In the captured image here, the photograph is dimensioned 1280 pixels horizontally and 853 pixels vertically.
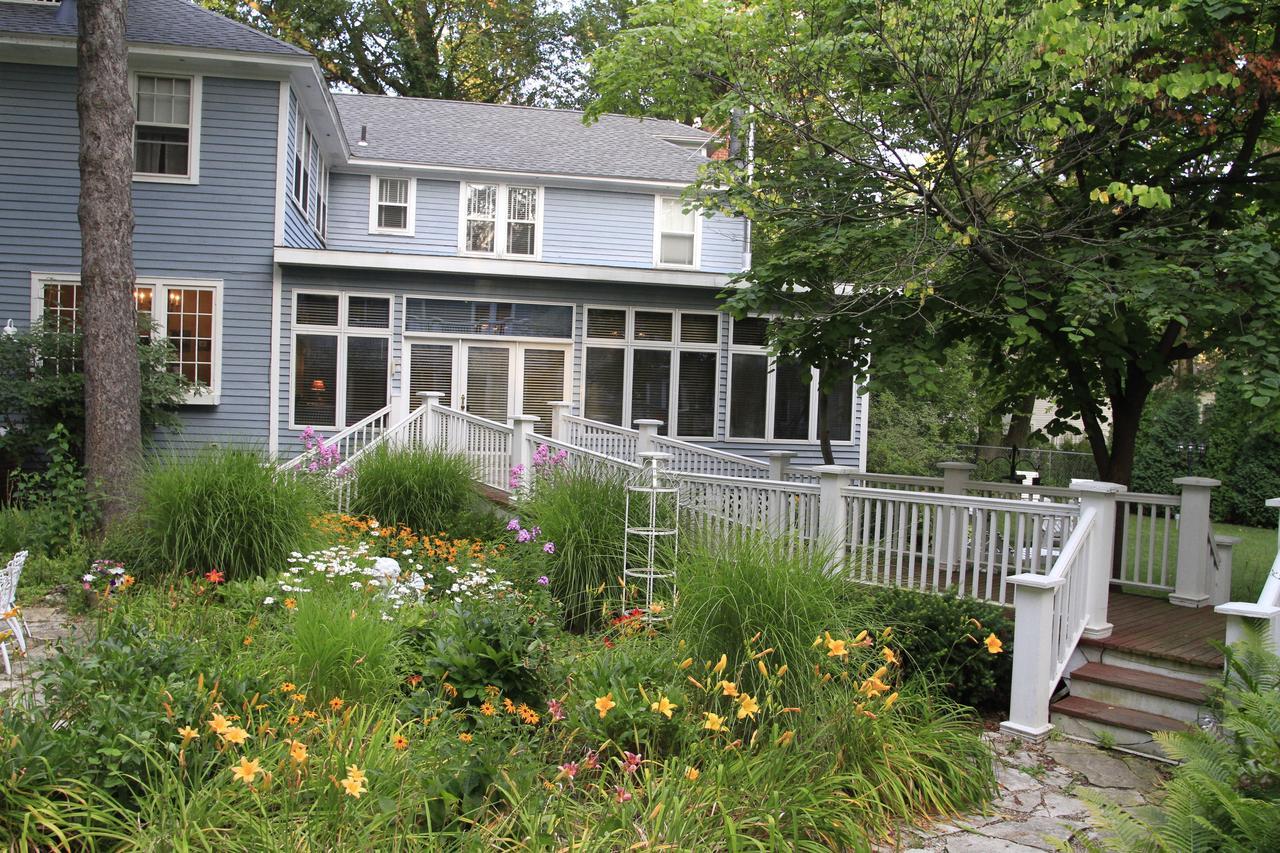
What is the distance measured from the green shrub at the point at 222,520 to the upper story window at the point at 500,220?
34.8ft

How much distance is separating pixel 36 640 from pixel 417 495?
3521mm

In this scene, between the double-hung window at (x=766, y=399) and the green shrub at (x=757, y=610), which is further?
the double-hung window at (x=766, y=399)

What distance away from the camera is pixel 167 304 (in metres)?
13.1

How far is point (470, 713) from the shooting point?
439 cm

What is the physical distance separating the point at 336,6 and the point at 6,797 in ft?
85.8

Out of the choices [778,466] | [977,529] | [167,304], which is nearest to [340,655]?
[977,529]

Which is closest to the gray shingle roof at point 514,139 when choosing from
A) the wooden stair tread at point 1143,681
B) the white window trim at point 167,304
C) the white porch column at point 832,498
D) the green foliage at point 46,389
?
the white window trim at point 167,304

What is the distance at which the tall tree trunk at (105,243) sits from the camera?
8.82 metres

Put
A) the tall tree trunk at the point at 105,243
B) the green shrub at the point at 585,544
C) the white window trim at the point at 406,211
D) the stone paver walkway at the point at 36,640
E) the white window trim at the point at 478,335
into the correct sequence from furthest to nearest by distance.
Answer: the white window trim at the point at 406,211
the white window trim at the point at 478,335
the tall tree trunk at the point at 105,243
the green shrub at the point at 585,544
the stone paver walkway at the point at 36,640

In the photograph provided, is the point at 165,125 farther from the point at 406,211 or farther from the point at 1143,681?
Answer: the point at 1143,681

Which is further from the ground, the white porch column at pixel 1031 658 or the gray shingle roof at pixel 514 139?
the gray shingle roof at pixel 514 139

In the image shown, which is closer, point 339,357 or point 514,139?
point 339,357

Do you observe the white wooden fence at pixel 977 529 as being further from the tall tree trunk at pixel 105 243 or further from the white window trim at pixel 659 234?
the white window trim at pixel 659 234

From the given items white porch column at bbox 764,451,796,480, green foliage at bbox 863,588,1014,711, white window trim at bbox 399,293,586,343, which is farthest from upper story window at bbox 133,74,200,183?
green foliage at bbox 863,588,1014,711
